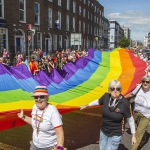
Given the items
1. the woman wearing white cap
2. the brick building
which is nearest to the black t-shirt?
the woman wearing white cap

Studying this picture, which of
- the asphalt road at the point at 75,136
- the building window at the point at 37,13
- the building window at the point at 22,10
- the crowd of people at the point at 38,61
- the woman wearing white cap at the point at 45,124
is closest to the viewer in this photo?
the woman wearing white cap at the point at 45,124

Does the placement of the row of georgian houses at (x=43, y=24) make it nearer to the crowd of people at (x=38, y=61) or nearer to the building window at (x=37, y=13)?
the building window at (x=37, y=13)

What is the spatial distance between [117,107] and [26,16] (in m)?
24.1

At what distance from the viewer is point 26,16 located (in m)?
26.4

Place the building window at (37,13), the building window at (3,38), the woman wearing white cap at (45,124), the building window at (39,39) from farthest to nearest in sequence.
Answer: the building window at (39,39)
the building window at (37,13)
the building window at (3,38)
the woman wearing white cap at (45,124)

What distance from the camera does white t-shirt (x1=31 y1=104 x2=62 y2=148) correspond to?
132 inches

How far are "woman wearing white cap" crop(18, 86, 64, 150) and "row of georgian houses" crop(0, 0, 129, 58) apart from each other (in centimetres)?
1551

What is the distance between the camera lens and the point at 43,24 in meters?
30.3

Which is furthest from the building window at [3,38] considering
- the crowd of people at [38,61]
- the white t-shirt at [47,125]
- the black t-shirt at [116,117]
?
the white t-shirt at [47,125]

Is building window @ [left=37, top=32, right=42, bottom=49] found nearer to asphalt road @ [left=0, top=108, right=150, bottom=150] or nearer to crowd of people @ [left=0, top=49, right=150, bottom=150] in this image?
asphalt road @ [left=0, top=108, right=150, bottom=150]

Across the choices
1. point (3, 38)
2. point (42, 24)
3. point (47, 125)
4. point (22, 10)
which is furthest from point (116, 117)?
point (42, 24)

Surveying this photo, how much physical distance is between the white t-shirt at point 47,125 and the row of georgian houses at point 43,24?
15.5 m

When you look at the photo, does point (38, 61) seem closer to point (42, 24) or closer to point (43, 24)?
point (42, 24)

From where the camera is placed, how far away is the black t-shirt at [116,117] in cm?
390
